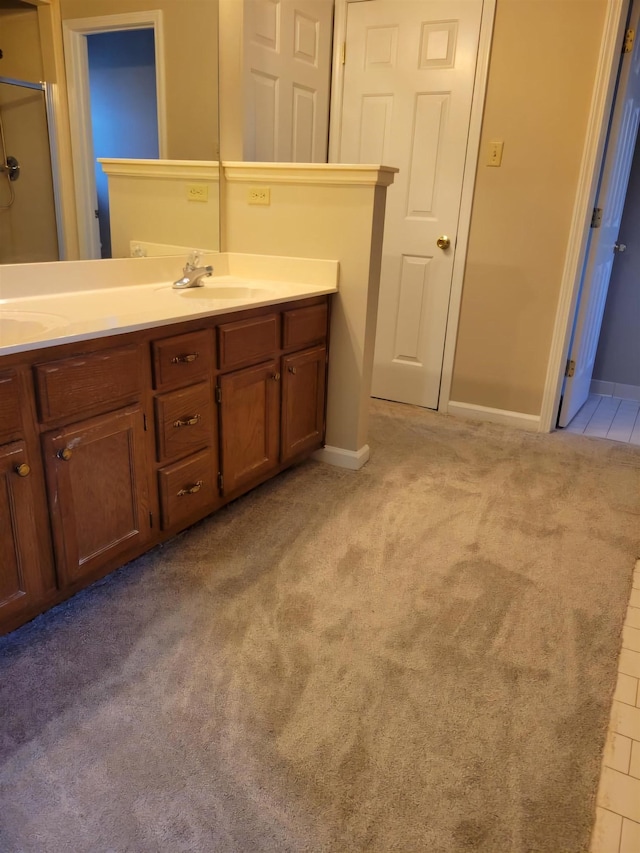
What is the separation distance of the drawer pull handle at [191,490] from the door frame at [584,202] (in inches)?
80.7

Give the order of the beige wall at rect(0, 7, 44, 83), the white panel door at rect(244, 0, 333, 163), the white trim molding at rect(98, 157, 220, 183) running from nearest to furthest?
the beige wall at rect(0, 7, 44, 83), the white trim molding at rect(98, 157, 220, 183), the white panel door at rect(244, 0, 333, 163)

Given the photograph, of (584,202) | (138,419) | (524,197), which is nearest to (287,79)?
(524,197)

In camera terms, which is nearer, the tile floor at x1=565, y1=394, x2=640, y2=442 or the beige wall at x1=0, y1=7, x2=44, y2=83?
the beige wall at x1=0, y1=7, x2=44, y2=83

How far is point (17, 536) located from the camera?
1512mm

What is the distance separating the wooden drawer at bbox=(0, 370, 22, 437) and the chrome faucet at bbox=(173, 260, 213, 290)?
1086 mm

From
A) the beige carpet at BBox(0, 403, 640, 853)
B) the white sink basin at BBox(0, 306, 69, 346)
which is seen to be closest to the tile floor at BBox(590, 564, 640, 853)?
the beige carpet at BBox(0, 403, 640, 853)

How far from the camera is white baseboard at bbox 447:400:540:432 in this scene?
134 inches

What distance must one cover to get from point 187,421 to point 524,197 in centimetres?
215

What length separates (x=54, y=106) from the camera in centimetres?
199

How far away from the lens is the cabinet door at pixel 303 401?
8.13ft

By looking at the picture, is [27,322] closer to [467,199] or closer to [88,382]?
[88,382]

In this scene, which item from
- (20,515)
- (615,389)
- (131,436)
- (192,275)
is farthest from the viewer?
(615,389)

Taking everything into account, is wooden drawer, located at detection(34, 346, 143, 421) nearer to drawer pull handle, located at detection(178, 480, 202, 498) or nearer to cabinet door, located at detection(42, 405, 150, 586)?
cabinet door, located at detection(42, 405, 150, 586)

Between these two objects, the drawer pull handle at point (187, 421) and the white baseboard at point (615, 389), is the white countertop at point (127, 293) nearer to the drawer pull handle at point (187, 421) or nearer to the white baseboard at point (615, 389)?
the drawer pull handle at point (187, 421)
